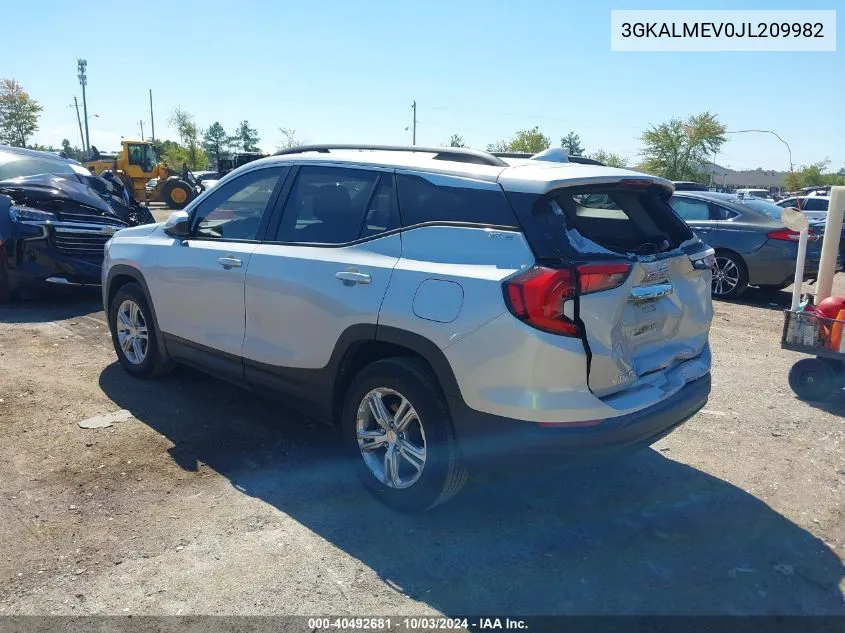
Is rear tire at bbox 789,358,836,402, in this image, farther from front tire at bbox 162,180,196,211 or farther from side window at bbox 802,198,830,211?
front tire at bbox 162,180,196,211

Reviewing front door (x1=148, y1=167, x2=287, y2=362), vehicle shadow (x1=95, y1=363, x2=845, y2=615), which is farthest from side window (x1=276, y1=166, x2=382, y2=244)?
vehicle shadow (x1=95, y1=363, x2=845, y2=615)

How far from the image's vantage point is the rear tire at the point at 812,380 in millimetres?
5246

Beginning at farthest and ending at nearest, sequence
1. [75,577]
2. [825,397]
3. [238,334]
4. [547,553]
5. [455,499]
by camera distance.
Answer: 1. [825,397]
2. [238,334]
3. [455,499]
4. [547,553]
5. [75,577]

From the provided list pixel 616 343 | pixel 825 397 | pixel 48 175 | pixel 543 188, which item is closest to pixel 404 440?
pixel 616 343

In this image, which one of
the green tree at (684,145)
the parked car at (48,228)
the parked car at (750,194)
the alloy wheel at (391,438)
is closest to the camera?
the alloy wheel at (391,438)

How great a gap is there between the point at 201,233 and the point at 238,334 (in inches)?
35.3

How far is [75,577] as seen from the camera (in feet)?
9.59

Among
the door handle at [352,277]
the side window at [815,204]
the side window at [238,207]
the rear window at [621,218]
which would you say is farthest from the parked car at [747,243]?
the side window at [815,204]

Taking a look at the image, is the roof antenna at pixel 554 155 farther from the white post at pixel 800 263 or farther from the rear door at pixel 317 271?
the white post at pixel 800 263

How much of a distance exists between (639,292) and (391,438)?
144 cm

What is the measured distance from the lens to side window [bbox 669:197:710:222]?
33.8 ft

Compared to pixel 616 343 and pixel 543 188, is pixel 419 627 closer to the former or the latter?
pixel 616 343

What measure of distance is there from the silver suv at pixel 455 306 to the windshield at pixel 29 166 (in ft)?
19.2

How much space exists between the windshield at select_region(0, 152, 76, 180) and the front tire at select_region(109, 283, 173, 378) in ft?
14.8
